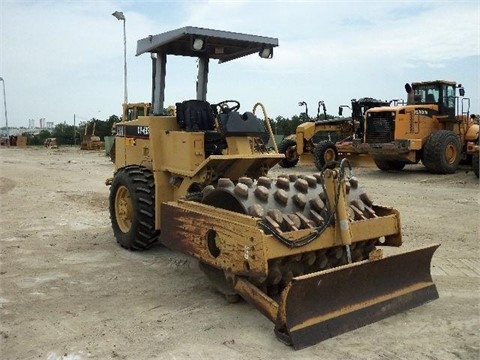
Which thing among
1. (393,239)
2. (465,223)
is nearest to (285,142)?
(465,223)

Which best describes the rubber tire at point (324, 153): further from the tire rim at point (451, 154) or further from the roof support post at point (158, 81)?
the roof support post at point (158, 81)

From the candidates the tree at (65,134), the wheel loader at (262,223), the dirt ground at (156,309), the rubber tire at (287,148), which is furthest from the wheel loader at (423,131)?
the tree at (65,134)

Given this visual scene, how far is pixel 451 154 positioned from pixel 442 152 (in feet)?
2.19

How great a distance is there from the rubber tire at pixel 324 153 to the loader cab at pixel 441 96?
2.97 metres

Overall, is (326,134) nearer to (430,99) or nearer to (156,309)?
(430,99)

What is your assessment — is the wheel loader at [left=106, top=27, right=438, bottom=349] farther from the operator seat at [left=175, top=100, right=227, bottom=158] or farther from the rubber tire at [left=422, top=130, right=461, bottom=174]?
the rubber tire at [left=422, top=130, right=461, bottom=174]

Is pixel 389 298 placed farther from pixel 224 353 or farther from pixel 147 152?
pixel 147 152

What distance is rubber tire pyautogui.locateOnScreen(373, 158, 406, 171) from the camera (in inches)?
655

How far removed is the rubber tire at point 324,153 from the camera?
1622cm

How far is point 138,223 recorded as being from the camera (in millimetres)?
5914

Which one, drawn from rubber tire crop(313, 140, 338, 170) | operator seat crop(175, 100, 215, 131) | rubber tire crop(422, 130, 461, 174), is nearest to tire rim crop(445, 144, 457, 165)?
rubber tire crop(422, 130, 461, 174)

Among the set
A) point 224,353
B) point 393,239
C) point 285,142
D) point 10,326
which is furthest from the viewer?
point 285,142

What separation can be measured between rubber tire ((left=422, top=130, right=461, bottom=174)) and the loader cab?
3.65ft

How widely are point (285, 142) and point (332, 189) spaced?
1437cm
